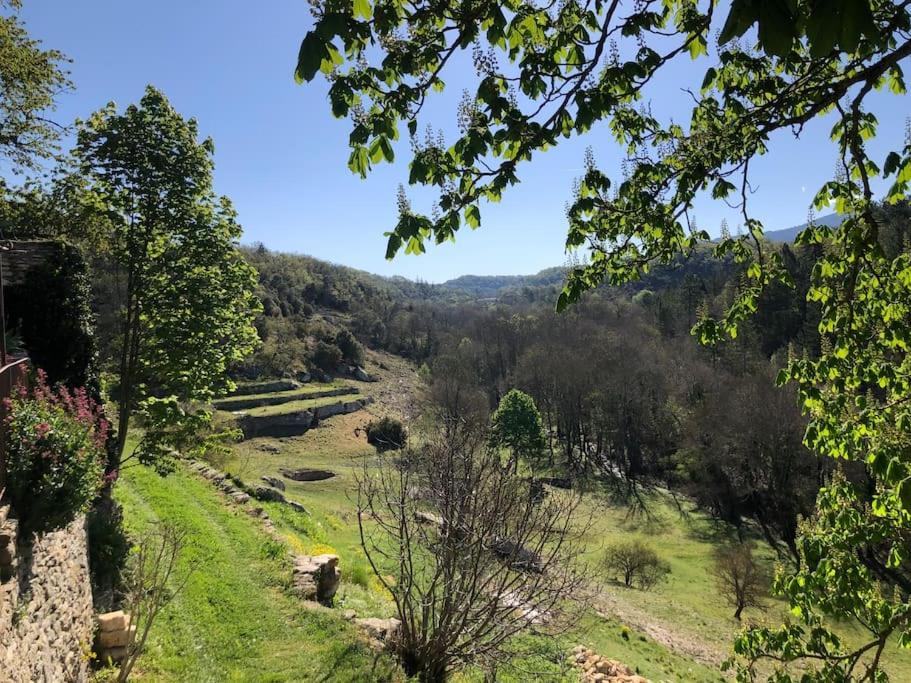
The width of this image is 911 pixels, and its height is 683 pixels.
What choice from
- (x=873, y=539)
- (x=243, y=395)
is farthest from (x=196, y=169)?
(x=243, y=395)

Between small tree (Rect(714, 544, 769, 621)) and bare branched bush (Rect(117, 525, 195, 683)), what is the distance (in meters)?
20.1

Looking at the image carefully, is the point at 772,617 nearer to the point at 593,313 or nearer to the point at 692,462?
the point at 692,462

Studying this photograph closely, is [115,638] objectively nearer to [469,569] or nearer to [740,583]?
[469,569]

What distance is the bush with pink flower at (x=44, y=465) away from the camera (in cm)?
516

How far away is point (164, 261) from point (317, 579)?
23.4 ft

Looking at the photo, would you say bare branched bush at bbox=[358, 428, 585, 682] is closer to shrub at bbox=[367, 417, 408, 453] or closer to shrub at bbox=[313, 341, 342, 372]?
shrub at bbox=[367, 417, 408, 453]

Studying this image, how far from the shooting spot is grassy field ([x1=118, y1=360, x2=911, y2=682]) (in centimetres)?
736

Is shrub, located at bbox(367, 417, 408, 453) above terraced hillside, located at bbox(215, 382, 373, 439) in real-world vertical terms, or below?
below

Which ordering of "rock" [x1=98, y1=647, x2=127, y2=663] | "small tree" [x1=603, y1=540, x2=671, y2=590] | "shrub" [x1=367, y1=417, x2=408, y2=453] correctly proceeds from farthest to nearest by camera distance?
1. "shrub" [x1=367, y1=417, x2=408, y2=453]
2. "small tree" [x1=603, y1=540, x2=671, y2=590]
3. "rock" [x1=98, y1=647, x2=127, y2=663]

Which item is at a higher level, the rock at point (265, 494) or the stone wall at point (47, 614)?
the stone wall at point (47, 614)

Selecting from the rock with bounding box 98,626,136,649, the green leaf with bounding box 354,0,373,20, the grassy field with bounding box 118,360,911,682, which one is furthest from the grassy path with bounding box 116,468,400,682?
the green leaf with bounding box 354,0,373,20

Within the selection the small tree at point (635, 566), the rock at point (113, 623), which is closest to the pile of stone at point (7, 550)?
the rock at point (113, 623)

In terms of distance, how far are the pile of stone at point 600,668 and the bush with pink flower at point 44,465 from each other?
9.82 metres

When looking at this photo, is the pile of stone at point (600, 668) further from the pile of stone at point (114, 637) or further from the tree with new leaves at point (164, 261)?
the tree with new leaves at point (164, 261)
